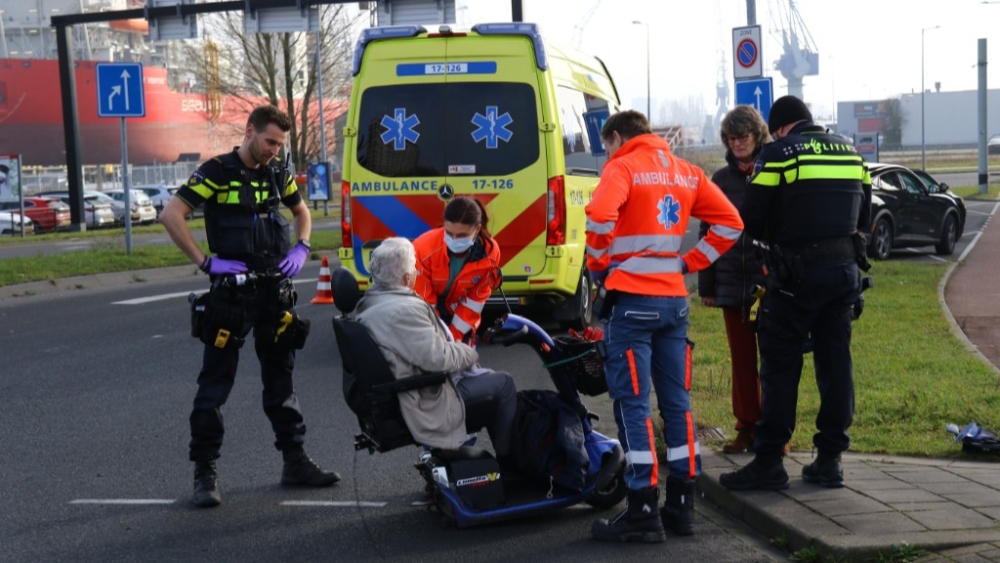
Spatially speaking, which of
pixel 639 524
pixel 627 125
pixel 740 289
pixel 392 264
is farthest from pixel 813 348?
pixel 392 264

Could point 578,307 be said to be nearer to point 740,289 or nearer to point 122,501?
point 740,289

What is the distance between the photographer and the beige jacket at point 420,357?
5.36m

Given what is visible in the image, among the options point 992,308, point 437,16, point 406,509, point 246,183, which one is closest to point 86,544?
point 406,509

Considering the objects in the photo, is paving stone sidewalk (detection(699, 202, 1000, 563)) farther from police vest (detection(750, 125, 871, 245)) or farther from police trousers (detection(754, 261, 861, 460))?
police vest (detection(750, 125, 871, 245))

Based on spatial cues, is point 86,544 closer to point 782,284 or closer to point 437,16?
point 782,284

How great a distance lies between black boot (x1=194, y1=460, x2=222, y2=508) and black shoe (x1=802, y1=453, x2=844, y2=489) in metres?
2.93

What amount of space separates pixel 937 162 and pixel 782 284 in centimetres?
8396

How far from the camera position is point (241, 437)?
7723mm

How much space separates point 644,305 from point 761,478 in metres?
1.14

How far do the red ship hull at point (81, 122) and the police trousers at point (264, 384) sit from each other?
57.0 metres

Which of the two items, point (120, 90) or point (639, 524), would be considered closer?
point (639, 524)

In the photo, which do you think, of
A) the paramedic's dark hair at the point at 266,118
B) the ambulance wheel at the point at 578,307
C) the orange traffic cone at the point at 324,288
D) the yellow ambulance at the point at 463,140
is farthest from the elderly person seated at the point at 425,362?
the orange traffic cone at the point at 324,288

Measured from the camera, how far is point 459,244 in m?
6.31

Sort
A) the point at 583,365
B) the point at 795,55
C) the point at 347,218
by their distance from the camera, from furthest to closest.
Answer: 1. the point at 795,55
2. the point at 347,218
3. the point at 583,365
